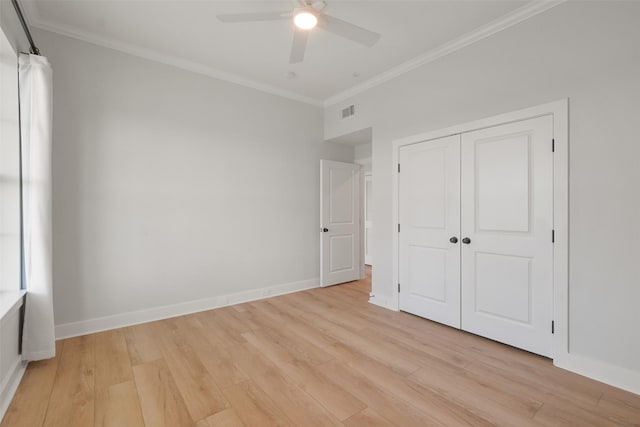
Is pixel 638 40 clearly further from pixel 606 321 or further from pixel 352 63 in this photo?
pixel 352 63

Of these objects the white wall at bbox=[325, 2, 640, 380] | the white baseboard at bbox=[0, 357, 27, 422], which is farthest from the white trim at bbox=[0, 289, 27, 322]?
the white wall at bbox=[325, 2, 640, 380]

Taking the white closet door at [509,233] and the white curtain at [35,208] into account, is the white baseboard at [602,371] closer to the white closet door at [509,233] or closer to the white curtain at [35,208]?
the white closet door at [509,233]

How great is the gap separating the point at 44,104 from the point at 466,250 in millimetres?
4115

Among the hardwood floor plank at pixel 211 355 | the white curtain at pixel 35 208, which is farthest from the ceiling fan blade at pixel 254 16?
the hardwood floor plank at pixel 211 355

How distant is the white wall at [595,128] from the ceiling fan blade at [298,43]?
72.3 inches

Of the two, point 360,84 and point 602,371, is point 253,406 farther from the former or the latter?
point 360,84

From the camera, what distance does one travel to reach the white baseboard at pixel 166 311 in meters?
2.84

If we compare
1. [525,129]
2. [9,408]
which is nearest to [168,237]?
[9,408]

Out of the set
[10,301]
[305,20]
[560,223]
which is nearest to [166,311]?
[10,301]

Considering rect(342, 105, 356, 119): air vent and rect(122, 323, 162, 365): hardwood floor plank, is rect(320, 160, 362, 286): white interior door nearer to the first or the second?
rect(342, 105, 356, 119): air vent

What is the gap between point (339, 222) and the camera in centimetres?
488

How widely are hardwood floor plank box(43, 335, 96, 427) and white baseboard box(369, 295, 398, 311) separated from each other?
3.02 metres

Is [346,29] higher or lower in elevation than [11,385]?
higher

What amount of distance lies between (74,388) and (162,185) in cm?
206
